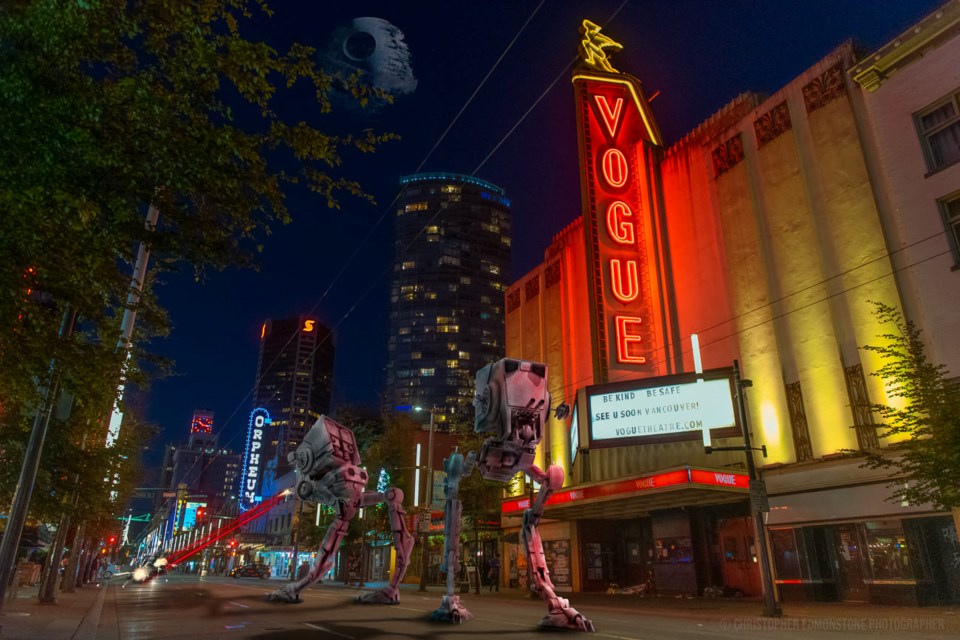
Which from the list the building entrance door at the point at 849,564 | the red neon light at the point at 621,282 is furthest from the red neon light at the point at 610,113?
the building entrance door at the point at 849,564

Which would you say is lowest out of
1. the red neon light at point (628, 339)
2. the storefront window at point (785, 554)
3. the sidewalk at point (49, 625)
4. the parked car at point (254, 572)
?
the parked car at point (254, 572)

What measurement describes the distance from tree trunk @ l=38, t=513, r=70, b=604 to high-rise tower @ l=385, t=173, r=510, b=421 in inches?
4250

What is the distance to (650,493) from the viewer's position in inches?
897

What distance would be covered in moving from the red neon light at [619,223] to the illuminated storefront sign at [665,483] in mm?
11269

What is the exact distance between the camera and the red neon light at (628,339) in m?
27.2

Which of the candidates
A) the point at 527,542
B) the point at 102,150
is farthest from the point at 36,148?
the point at 527,542

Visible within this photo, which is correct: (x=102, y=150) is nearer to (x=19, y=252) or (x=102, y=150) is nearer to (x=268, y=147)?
(x=19, y=252)

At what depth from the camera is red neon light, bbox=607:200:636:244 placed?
28.5 meters

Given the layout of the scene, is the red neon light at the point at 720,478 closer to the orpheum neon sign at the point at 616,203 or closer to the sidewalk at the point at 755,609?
the sidewalk at the point at 755,609

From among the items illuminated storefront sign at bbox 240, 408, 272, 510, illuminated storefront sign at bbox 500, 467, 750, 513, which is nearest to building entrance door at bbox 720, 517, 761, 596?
illuminated storefront sign at bbox 500, 467, 750, 513

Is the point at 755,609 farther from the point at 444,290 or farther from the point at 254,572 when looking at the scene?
the point at 444,290

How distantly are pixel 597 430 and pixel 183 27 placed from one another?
22800mm

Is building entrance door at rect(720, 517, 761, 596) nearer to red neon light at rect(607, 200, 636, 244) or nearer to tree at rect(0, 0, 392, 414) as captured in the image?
red neon light at rect(607, 200, 636, 244)

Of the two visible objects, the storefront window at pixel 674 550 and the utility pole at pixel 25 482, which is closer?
the utility pole at pixel 25 482
